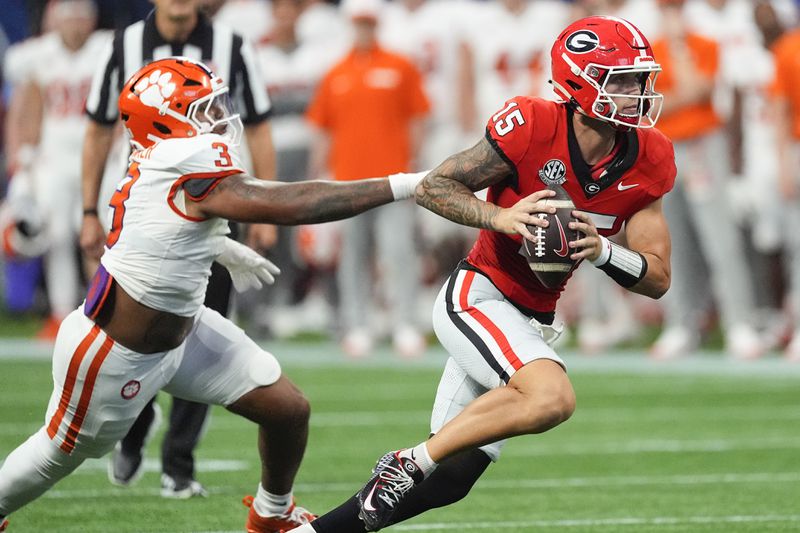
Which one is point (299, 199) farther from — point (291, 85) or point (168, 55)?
point (291, 85)

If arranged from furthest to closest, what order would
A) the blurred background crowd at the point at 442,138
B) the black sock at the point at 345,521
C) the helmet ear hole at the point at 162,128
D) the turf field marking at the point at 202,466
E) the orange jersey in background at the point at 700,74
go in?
the blurred background crowd at the point at 442,138 < the orange jersey in background at the point at 700,74 < the turf field marking at the point at 202,466 < the helmet ear hole at the point at 162,128 < the black sock at the point at 345,521

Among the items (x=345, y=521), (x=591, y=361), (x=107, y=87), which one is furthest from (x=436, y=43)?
(x=345, y=521)

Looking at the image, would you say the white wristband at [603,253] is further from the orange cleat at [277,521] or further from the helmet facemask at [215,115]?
the orange cleat at [277,521]

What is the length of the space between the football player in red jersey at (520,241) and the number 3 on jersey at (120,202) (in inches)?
36.1

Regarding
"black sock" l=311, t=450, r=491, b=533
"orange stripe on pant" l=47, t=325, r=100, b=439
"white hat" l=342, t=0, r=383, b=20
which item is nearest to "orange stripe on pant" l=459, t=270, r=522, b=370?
"black sock" l=311, t=450, r=491, b=533

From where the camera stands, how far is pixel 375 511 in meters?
4.62

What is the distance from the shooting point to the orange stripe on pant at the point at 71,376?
16.0 feet

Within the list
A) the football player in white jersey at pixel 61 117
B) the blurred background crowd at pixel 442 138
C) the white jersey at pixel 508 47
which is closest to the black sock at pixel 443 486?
the blurred background crowd at pixel 442 138

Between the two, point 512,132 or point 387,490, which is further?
point 512,132

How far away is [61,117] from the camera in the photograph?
461 inches

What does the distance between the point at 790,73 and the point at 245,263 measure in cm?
622

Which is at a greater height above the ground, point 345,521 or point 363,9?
point 345,521

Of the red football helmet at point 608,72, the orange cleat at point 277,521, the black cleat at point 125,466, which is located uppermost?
the red football helmet at point 608,72

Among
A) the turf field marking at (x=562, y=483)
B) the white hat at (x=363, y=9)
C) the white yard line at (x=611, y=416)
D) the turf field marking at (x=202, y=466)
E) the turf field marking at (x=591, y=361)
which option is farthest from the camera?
the white hat at (x=363, y=9)
